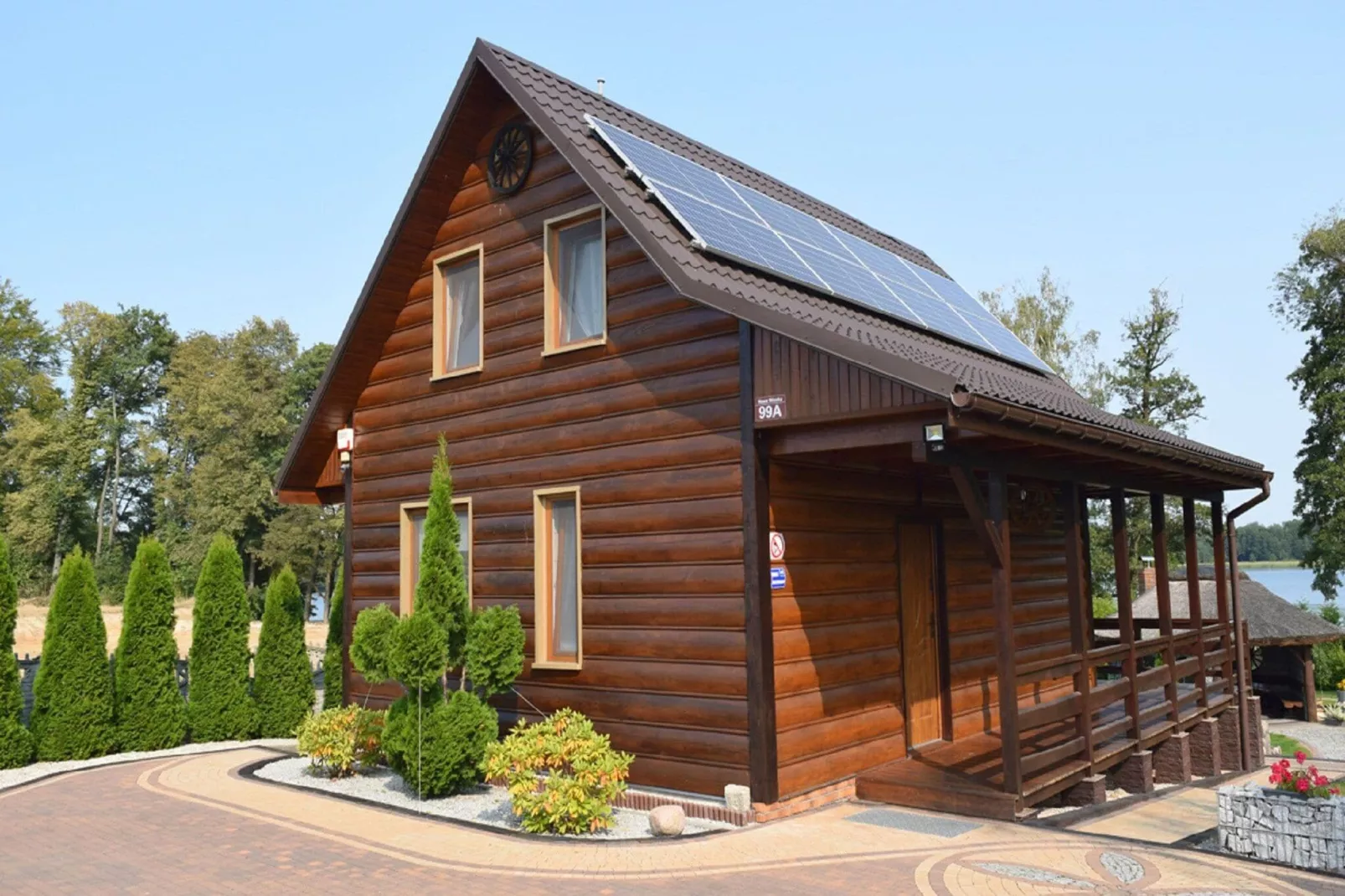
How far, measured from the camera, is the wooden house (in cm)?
832

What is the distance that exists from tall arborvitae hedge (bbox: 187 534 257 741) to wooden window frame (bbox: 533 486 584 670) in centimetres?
649

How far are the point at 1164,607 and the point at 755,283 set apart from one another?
699cm

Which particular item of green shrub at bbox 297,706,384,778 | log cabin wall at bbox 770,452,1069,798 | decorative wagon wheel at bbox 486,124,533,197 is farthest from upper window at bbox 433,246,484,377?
log cabin wall at bbox 770,452,1069,798

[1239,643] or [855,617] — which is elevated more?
[855,617]

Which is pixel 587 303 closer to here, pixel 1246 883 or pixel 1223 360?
pixel 1246 883

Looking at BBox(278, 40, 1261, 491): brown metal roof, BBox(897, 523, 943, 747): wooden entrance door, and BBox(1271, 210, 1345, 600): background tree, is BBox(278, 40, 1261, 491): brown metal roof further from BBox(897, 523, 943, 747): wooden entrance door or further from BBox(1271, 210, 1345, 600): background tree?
BBox(1271, 210, 1345, 600): background tree

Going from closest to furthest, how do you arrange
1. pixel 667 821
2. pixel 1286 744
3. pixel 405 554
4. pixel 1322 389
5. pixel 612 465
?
1. pixel 667 821
2. pixel 612 465
3. pixel 405 554
4. pixel 1286 744
5. pixel 1322 389

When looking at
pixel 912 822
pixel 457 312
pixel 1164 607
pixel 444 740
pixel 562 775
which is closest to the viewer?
pixel 912 822

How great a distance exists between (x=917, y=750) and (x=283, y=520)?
4184 centimetres

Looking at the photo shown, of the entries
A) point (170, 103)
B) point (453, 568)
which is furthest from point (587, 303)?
point (170, 103)

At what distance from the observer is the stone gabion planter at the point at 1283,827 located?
6.86 m

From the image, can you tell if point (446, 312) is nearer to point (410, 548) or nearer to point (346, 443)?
point (346, 443)

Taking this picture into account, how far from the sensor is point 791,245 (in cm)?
1106

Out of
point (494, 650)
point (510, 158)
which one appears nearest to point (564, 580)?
point (494, 650)
